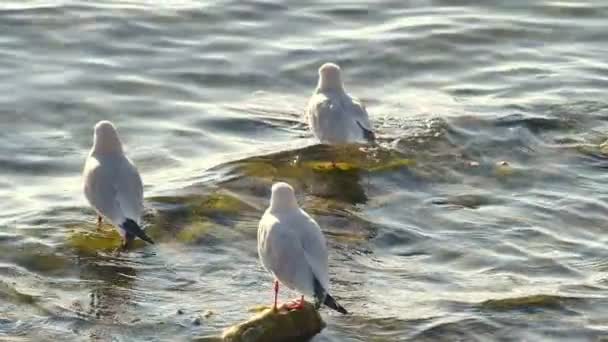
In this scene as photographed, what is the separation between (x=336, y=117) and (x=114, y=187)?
261cm

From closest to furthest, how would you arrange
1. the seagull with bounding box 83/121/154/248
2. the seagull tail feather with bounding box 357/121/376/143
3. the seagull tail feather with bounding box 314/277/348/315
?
the seagull tail feather with bounding box 314/277/348/315, the seagull with bounding box 83/121/154/248, the seagull tail feather with bounding box 357/121/376/143

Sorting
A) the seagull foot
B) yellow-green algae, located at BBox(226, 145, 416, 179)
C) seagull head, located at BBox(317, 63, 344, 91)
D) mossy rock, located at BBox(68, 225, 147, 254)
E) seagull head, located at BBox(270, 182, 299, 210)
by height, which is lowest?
mossy rock, located at BBox(68, 225, 147, 254)

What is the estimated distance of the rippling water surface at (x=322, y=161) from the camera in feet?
29.2

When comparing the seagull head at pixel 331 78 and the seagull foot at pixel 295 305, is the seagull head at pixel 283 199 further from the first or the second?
the seagull head at pixel 331 78

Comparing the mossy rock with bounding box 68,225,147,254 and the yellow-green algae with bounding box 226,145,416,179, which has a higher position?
the yellow-green algae with bounding box 226,145,416,179

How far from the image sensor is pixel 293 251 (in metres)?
8.61

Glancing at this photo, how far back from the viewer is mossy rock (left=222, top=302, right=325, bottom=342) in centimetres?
818

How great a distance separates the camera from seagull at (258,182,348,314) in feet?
27.7

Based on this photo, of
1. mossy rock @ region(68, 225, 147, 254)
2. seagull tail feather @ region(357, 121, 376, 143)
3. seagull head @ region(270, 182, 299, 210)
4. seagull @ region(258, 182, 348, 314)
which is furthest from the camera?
seagull tail feather @ region(357, 121, 376, 143)

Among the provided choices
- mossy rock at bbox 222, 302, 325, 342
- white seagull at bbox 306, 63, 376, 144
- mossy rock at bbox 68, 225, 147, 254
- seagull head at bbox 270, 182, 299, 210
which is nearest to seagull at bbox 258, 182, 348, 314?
seagull head at bbox 270, 182, 299, 210

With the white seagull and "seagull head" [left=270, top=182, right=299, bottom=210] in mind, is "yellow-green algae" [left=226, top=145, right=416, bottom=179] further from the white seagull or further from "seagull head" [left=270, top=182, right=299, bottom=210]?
"seagull head" [left=270, top=182, right=299, bottom=210]

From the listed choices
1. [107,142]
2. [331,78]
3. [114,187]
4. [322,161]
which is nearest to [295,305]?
[114,187]

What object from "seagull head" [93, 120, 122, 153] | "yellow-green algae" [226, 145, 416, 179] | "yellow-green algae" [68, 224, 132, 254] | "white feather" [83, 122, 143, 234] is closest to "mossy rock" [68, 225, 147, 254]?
"yellow-green algae" [68, 224, 132, 254]

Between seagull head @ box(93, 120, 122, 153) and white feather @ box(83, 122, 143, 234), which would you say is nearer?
white feather @ box(83, 122, 143, 234)
